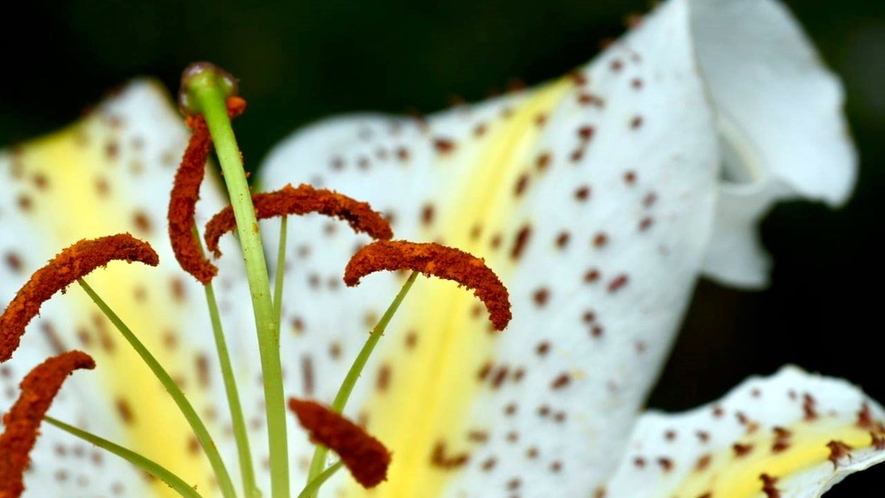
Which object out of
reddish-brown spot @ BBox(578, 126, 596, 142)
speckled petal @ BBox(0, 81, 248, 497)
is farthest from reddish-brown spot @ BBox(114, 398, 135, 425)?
reddish-brown spot @ BBox(578, 126, 596, 142)

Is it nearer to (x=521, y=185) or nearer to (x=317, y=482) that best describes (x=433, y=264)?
(x=317, y=482)

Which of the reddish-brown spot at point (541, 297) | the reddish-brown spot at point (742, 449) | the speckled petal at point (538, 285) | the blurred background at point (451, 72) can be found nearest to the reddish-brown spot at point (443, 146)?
the speckled petal at point (538, 285)

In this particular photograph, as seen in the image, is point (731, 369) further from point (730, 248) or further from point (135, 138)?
point (135, 138)

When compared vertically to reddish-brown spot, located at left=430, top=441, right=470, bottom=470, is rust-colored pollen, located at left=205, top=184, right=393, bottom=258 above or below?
above

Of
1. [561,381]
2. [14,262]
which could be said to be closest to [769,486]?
[561,381]

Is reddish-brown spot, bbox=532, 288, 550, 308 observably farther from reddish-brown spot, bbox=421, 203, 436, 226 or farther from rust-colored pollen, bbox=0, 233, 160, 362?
rust-colored pollen, bbox=0, 233, 160, 362

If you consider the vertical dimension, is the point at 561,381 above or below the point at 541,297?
below

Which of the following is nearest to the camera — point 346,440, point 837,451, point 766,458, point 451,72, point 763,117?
point 346,440
